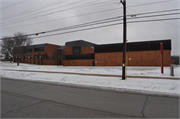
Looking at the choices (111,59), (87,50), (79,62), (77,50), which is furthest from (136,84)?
(77,50)

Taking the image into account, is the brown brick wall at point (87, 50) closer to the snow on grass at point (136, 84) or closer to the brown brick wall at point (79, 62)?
the brown brick wall at point (79, 62)

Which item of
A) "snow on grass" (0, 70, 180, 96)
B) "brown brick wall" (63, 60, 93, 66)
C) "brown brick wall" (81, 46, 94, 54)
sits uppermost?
"brown brick wall" (81, 46, 94, 54)

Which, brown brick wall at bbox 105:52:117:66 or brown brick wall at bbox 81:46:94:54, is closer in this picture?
brown brick wall at bbox 105:52:117:66

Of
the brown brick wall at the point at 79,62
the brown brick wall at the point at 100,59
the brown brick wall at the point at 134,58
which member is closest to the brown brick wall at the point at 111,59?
the brown brick wall at the point at 100,59

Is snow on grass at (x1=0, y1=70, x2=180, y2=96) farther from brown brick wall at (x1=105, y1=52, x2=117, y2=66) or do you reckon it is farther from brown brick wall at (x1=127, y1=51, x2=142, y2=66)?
brown brick wall at (x1=105, y1=52, x2=117, y2=66)

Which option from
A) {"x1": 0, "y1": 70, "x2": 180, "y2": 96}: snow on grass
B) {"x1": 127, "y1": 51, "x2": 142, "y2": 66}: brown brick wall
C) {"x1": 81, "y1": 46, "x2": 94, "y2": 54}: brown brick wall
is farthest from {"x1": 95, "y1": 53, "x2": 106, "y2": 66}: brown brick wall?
{"x1": 0, "y1": 70, "x2": 180, "y2": 96}: snow on grass

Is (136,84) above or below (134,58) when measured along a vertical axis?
below

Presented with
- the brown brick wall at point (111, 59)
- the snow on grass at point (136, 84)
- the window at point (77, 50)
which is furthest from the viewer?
the window at point (77, 50)

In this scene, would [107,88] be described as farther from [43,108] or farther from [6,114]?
[6,114]

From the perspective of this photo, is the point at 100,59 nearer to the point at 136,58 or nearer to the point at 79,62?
the point at 79,62

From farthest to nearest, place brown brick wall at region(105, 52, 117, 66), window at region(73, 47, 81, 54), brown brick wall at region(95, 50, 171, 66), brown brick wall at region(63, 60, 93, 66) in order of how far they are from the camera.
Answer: window at region(73, 47, 81, 54) < brown brick wall at region(63, 60, 93, 66) < brown brick wall at region(105, 52, 117, 66) < brown brick wall at region(95, 50, 171, 66)

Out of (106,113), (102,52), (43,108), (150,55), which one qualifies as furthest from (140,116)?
(102,52)

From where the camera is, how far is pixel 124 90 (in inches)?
335

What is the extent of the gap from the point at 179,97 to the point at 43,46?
5650cm
